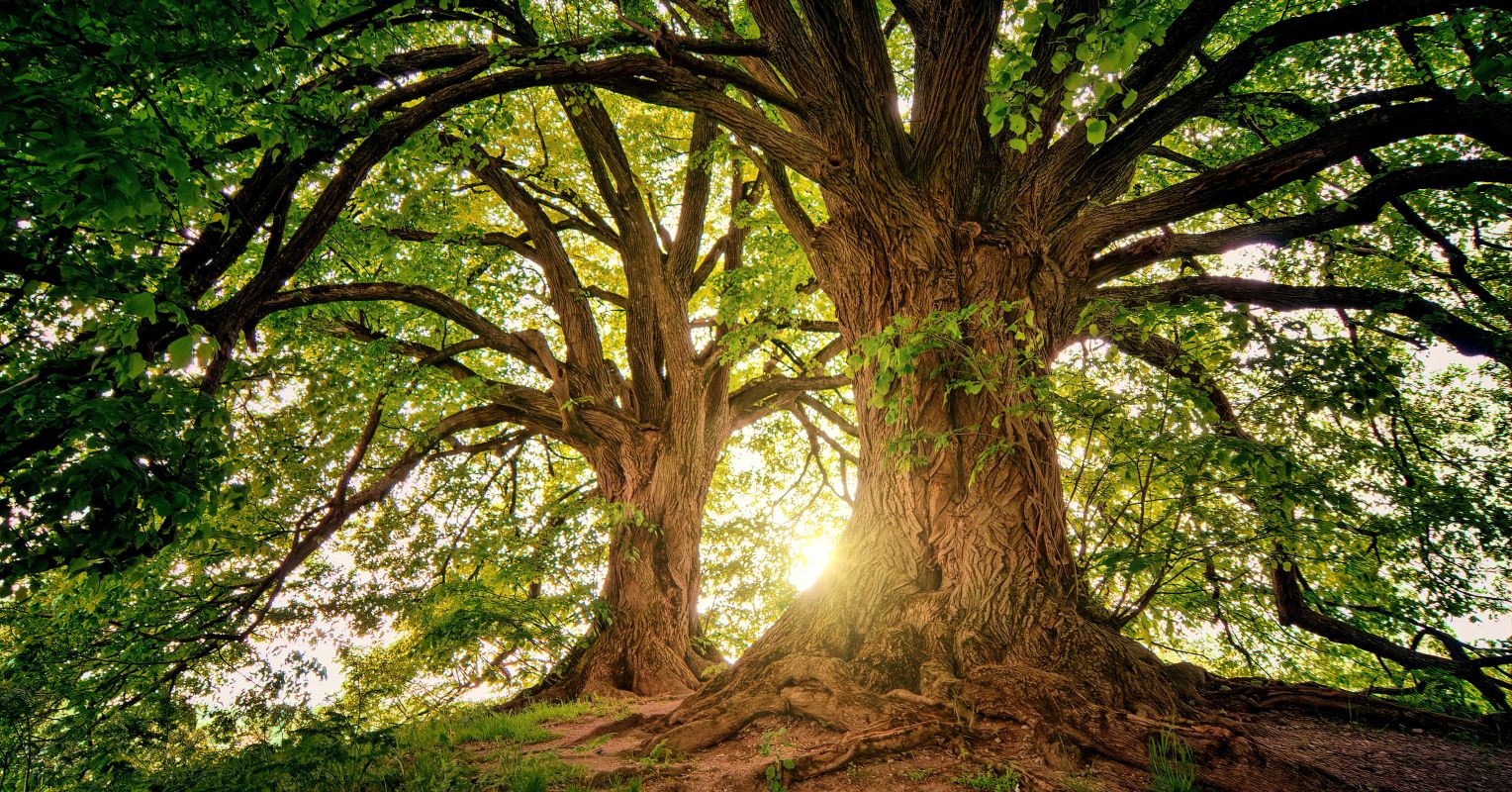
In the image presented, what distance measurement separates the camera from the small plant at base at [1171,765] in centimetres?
224

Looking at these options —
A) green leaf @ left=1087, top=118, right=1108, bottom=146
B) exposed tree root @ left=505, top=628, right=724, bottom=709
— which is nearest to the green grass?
exposed tree root @ left=505, top=628, right=724, bottom=709

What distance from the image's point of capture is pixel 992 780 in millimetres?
2377

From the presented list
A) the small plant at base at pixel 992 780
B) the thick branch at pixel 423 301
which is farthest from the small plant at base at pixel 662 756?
the thick branch at pixel 423 301

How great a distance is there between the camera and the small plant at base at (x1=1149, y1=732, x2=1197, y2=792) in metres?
2.24

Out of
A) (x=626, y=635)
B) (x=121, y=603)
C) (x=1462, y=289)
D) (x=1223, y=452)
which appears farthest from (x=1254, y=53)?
(x=121, y=603)

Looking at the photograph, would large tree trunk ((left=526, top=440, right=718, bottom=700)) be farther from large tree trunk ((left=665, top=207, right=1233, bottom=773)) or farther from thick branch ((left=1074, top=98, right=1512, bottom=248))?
thick branch ((left=1074, top=98, right=1512, bottom=248))

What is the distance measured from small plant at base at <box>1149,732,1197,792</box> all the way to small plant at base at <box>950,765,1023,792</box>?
0.53 meters

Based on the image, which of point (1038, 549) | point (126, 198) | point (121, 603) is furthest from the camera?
point (121, 603)

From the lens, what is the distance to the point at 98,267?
2.08 metres

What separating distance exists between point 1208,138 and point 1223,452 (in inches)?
287

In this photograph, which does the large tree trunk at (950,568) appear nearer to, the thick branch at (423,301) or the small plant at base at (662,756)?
the small plant at base at (662,756)

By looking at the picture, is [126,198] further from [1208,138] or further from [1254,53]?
[1208,138]

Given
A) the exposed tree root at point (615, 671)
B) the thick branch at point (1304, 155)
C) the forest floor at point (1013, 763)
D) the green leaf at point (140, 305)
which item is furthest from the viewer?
the exposed tree root at point (615, 671)

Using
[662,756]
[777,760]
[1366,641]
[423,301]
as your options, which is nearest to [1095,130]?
[777,760]
